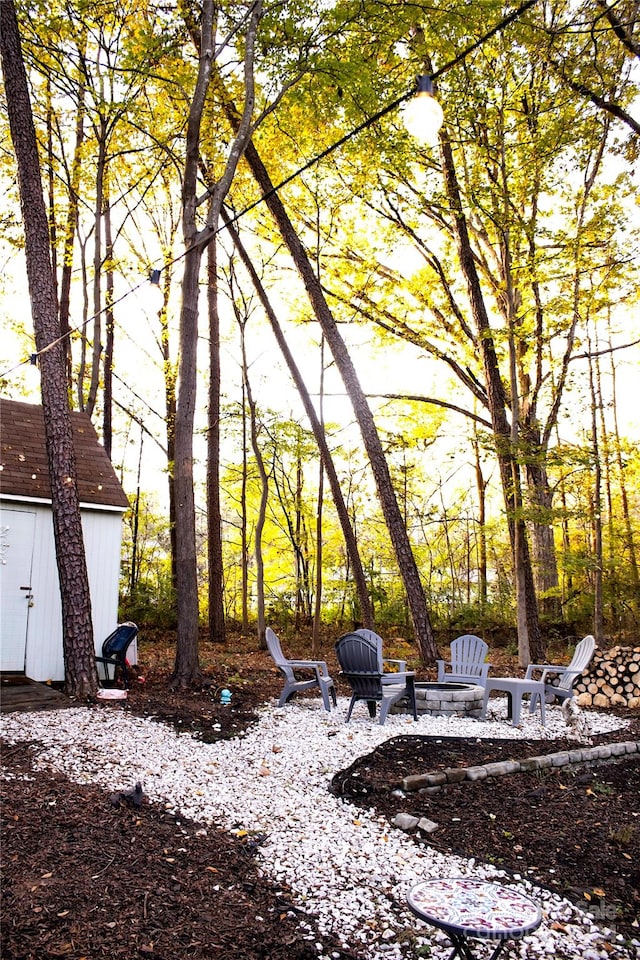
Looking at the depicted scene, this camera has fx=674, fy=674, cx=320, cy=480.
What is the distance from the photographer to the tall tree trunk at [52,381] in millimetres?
7211

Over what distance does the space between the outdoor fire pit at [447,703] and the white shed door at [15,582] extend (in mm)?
4339

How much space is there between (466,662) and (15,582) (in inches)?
212

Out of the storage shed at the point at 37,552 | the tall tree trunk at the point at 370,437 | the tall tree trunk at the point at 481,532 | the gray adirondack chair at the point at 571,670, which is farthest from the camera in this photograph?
the tall tree trunk at the point at 481,532

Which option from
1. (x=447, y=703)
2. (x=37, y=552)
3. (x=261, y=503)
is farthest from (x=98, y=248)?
(x=447, y=703)

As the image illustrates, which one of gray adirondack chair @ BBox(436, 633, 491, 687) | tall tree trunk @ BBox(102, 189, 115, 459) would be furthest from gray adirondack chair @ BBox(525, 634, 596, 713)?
tall tree trunk @ BBox(102, 189, 115, 459)

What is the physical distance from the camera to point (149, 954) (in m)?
2.46

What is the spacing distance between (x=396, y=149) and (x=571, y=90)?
8.32 feet

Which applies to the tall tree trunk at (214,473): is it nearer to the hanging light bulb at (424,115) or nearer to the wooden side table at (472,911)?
the hanging light bulb at (424,115)

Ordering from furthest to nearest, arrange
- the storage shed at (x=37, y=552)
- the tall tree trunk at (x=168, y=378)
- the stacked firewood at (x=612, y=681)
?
the tall tree trunk at (x=168, y=378) → the stacked firewood at (x=612, y=681) → the storage shed at (x=37, y=552)

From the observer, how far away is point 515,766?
15.9 feet

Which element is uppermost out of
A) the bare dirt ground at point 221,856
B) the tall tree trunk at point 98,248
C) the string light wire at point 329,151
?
the tall tree trunk at point 98,248

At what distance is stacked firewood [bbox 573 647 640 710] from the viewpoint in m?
8.19

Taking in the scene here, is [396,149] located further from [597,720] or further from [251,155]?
[597,720]

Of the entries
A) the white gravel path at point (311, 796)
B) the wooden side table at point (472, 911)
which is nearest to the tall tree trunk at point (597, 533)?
the white gravel path at point (311, 796)
